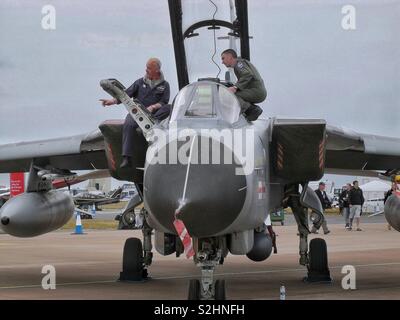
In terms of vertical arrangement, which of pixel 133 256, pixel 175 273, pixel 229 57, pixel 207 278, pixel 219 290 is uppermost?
pixel 229 57

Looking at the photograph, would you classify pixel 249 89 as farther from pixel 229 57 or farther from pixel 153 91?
pixel 153 91

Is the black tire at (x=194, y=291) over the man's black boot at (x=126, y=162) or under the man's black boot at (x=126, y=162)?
under

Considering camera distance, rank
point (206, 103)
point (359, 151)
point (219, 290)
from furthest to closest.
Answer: point (359, 151)
point (206, 103)
point (219, 290)

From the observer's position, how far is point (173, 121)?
8000 mm

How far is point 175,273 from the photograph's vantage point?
45.1 ft

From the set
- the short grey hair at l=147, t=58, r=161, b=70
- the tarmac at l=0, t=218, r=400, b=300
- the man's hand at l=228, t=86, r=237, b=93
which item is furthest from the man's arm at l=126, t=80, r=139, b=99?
the tarmac at l=0, t=218, r=400, b=300

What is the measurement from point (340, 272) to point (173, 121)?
6.84 meters

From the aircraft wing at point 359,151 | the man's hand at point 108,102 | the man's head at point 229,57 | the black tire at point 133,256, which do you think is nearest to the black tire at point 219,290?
the man's hand at point 108,102

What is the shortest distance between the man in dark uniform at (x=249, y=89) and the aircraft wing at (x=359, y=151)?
1.55m

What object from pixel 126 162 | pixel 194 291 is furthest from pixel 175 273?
pixel 194 291

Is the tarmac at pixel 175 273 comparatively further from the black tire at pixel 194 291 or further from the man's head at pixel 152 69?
the man's head at pixel 152 69

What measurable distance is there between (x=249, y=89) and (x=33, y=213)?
4.56 metres

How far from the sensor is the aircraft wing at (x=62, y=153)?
1156 centimetres
